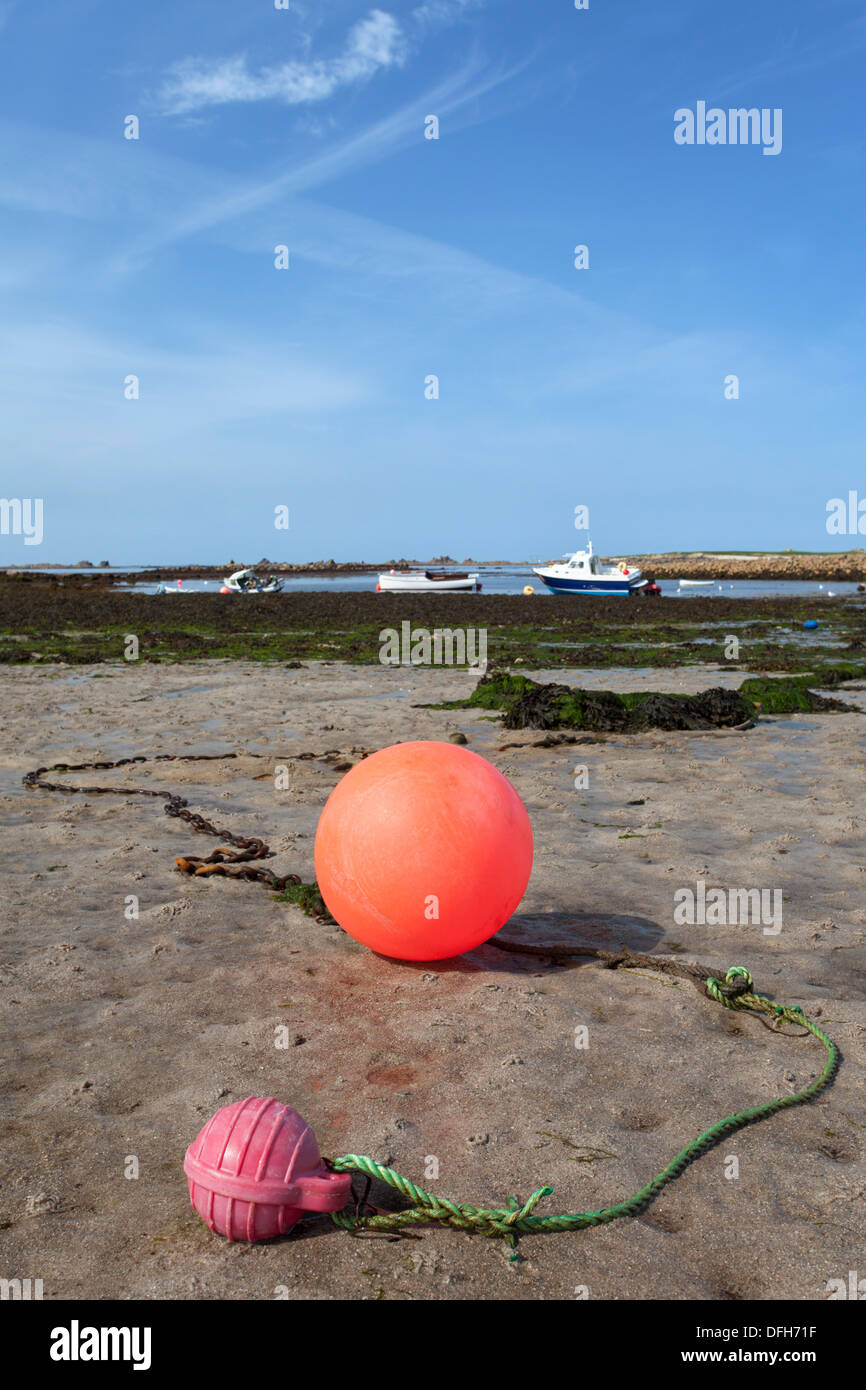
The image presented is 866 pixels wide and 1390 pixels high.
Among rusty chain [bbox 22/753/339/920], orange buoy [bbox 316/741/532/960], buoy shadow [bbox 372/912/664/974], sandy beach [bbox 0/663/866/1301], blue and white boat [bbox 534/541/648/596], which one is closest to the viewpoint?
sandy beach [bbox 0/663/866/1301]

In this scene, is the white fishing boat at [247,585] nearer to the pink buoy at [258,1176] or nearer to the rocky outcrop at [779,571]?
the rocky outcrop at [779,571]

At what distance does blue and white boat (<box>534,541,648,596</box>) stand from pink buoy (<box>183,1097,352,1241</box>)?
161 feet

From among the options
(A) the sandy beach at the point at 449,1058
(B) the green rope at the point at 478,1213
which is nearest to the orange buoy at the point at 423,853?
(A) the sandy beach at the point at 449,1058

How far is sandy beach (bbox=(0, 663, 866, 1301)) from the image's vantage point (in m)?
3.00

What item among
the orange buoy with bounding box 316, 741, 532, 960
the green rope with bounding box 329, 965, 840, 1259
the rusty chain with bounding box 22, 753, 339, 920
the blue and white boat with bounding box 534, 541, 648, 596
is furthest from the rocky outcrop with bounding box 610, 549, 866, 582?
the green rope with bounding box 329, 965, 840, 1259

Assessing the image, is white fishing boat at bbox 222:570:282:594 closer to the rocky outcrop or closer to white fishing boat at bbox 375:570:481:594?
white fishing boat at bbox 375:570:481:594

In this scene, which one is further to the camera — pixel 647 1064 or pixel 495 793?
pixel 495 793

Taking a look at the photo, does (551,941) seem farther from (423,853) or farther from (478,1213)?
(478,1213)

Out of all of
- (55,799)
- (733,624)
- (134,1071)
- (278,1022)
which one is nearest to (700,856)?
(278,1022)

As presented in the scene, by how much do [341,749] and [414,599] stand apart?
1442 inches

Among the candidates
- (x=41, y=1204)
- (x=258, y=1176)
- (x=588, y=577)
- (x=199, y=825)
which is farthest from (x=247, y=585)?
(x=258, y=1176)

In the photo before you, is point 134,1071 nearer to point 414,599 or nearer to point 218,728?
point 218,728
